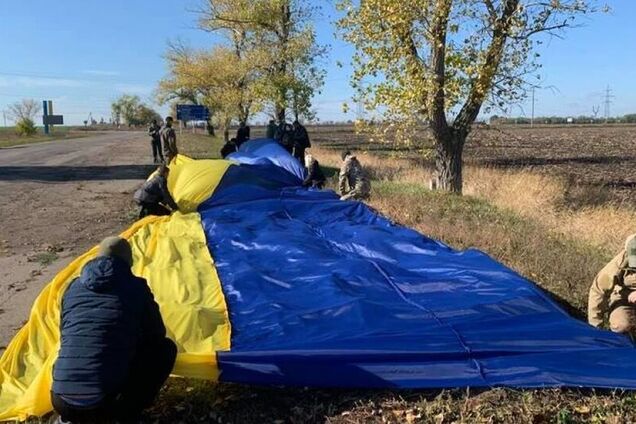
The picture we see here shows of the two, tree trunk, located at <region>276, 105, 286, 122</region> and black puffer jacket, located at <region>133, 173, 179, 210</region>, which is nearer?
black puffer jacket, located at <region>133, 173, 179, 210</region>

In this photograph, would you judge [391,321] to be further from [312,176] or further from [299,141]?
[299,141]

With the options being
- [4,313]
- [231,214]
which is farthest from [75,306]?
[231,214]

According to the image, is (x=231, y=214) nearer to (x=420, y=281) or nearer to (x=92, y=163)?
(x=420, y=281)

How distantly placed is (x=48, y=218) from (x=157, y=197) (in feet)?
9.40

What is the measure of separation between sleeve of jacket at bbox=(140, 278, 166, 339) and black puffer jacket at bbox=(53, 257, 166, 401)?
13 centimetres

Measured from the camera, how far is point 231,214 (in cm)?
938

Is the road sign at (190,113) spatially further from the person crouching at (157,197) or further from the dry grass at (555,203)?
the person crouching at (157,197)

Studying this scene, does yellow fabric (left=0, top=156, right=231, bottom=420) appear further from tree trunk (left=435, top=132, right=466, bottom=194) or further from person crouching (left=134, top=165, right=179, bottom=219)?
tree trunk (left=435, top=132, right=466, bottom=194)

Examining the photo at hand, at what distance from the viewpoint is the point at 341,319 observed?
4.73 m

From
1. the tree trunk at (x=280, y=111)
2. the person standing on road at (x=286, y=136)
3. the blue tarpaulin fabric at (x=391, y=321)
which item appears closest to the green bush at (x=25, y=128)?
the tree trunk at (x=280, y=111)

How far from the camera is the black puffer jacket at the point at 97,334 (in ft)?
11.1

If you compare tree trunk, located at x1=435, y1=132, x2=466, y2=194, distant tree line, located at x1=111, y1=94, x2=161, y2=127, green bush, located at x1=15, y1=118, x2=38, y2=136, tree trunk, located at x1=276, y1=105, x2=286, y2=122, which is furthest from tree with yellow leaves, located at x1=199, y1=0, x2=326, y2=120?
distant tree line, located at x1=111, y1=94, x2=161, y2=127

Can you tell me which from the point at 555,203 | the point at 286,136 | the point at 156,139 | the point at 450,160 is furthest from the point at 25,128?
the point at 555,203

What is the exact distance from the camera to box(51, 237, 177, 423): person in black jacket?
3.37 m
